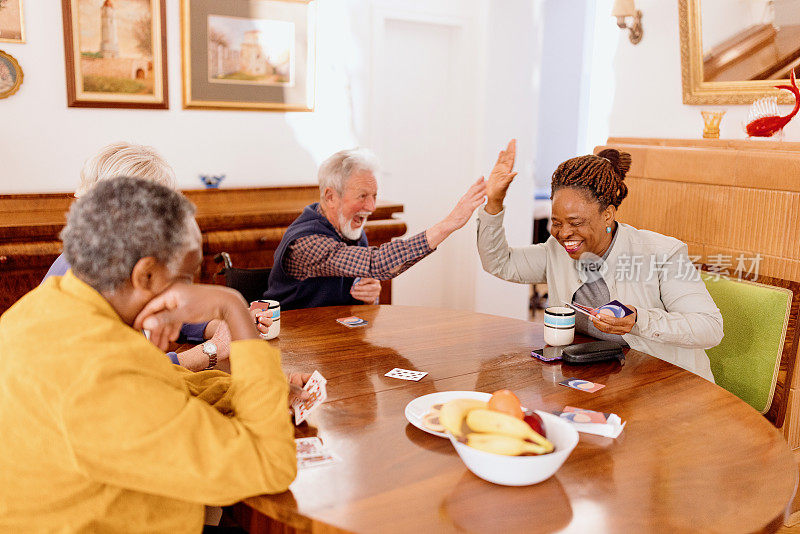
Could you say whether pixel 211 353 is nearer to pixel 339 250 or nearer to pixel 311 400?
pixel 311 400

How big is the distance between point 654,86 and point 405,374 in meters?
2.56

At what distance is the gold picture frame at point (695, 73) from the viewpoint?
3.34m

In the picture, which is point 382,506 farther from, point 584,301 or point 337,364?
point 584,301

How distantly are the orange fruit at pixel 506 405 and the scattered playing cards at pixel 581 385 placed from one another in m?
0.51

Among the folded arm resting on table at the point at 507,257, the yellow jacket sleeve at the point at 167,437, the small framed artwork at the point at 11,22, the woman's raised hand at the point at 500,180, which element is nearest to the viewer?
the yellow jacket sleeve at the point at 167,437

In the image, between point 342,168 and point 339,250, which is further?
point 342,168

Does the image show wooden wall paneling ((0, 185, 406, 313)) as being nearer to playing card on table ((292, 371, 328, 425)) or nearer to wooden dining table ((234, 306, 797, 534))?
wooden dining table ((234, 306, 797, 534))

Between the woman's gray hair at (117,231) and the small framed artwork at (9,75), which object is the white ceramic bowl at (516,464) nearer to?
the woman's gray hair at (117,231)

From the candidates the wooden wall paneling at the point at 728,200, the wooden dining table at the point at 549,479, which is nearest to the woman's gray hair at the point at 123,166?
the wooden dining table at the point at 549,479

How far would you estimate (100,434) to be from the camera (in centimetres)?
108

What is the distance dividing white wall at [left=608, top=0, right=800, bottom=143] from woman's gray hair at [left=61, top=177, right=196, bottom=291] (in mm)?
3012

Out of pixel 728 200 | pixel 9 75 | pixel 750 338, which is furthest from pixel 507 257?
pixel 9 75

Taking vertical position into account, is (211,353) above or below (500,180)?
below

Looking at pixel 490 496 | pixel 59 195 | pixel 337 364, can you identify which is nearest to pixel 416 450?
pixel 490 496
